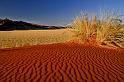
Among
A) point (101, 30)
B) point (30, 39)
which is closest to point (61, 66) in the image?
point (101, 30)

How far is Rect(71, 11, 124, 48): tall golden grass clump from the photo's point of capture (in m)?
13.2

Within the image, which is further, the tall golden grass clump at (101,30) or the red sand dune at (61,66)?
the tall golden grass clump at (101,30)

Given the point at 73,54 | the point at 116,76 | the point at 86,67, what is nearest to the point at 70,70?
the point at 86,67

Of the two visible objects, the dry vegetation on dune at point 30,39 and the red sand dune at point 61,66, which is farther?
the dry vegetation on dune at point 30,39

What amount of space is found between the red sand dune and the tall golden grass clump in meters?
2.71

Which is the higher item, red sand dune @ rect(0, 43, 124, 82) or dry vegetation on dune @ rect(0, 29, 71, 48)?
→ red sand dune @ rect(0, 43, 124, 82)

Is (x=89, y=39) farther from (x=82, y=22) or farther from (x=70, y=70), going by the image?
(x=70, y=70)

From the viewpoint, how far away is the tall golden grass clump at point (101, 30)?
521 inches

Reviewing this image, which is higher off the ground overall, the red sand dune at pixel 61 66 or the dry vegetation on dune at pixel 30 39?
the red sand dune at pixel 61 66

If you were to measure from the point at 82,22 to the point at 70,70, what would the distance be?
267 inches

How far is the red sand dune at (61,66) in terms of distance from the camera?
6.80 metres

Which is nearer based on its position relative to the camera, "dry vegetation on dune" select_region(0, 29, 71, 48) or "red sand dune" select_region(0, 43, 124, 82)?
"red sand dune" select_region(0, 43, 124, 82)

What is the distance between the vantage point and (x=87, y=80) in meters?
6.66

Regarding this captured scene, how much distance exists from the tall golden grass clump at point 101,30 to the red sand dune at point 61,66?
8.90ft
